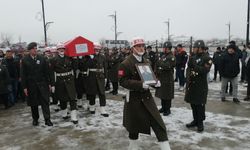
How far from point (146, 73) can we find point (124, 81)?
37cm

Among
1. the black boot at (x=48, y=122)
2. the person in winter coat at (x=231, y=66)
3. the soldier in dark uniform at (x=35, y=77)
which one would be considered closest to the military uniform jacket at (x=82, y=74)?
the soldier in dark uniform at (x=35, y=77)

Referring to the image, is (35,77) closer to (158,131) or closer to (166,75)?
(166,75)

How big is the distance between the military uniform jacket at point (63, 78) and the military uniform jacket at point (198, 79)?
3.00m

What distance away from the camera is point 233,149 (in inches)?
212

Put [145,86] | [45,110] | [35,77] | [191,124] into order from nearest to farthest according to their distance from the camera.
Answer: [145,86] < [191,124] < [35,77] < [45,110]

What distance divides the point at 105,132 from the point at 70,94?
1569 millimetres

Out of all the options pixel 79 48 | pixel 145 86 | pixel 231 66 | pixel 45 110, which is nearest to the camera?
pixel 145 86

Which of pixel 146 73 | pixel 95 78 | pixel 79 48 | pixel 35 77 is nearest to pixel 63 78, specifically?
pixel 35 77

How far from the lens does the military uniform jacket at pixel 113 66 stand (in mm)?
11633

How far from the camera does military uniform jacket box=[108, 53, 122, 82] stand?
11633 mm

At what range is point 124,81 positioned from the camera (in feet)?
15.3

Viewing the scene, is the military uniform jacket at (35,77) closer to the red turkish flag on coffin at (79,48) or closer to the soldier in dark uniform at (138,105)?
the red turkish flag on coffin at (79,48)

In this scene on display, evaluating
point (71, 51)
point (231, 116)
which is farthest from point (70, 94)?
point (231, 116)

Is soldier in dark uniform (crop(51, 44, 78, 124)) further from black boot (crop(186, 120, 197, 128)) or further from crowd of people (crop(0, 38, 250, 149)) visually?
black boot (crop(186, 120, 197, 128))
